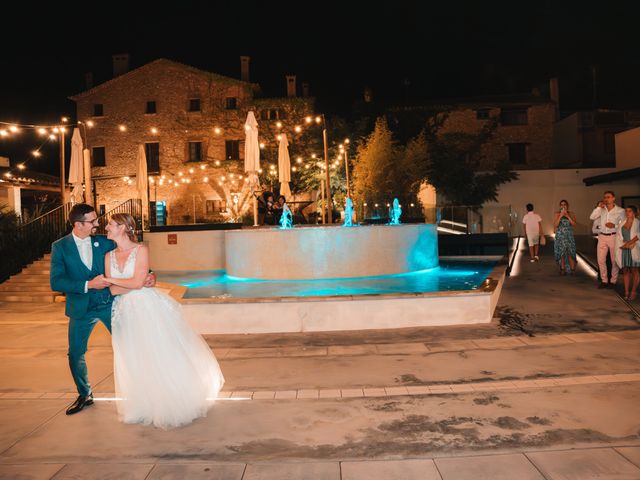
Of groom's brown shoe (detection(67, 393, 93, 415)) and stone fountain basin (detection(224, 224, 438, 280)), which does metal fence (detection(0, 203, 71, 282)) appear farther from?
groom's brown shoe (detection(67, 393, 93, 415))

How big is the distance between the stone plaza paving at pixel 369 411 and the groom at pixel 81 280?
1.63 ft

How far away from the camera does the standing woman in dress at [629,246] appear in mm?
9688

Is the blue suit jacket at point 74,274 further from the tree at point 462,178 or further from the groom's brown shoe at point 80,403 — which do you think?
the tree at point 462,178

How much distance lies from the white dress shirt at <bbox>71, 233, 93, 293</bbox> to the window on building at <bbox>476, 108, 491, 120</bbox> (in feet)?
110

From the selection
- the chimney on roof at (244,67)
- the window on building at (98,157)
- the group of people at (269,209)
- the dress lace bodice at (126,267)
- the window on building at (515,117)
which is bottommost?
the dress lace bodice at (126,267)

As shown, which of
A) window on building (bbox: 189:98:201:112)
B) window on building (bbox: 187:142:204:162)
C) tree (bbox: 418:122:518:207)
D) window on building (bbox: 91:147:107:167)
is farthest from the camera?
window on building (bbox: 91:147:107:167)

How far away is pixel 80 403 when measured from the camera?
5016 mm

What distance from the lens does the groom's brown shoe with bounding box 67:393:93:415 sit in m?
4.93

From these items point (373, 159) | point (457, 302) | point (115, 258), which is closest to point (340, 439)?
point (115, 258)

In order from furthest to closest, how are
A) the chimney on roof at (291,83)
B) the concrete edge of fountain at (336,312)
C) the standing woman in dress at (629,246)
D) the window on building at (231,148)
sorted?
the chimney on roof at (291,83)
the window on building at (231,148)
the standing woman in dress at (629,246)
the concrete edge of fountain at (336,312)

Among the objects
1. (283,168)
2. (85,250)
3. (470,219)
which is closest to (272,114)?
(470,219)

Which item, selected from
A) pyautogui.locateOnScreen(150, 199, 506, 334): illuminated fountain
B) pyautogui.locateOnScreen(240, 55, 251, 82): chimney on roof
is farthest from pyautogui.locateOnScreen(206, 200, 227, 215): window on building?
pyautogui.locateOnScreen(150, 199, 506, 334): illuminated fountain

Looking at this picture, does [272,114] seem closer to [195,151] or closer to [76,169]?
[195,151]

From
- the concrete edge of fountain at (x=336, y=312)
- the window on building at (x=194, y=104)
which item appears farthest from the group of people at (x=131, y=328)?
the window on building at (x=194, y=104)
